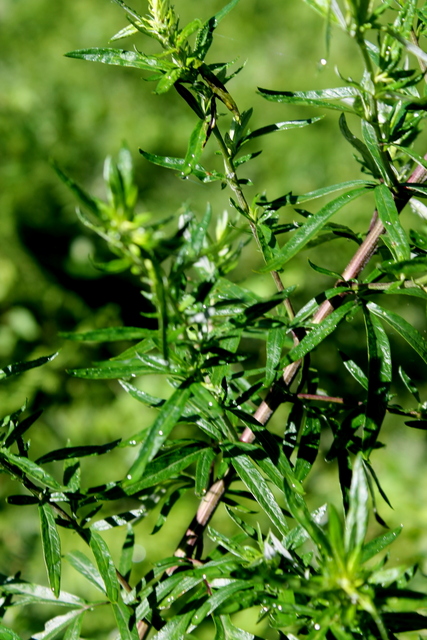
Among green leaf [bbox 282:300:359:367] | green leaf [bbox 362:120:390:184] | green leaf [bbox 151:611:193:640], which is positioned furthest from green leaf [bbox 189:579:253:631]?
green leaf [bbox 362:120:390:184]

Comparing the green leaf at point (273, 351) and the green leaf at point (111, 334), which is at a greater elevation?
the green leaf at point (111, 334)

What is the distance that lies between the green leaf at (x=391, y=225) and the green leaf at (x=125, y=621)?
0.52 meters

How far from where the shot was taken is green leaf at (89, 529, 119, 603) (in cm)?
75

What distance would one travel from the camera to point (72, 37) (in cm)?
309

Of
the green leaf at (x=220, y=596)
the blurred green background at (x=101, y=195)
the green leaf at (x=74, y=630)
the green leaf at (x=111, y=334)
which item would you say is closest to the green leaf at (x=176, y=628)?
the green leaf at (x=220, y=596)

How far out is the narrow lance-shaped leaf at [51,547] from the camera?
2.41ft


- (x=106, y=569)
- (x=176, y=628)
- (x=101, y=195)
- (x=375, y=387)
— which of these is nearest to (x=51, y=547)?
(x=106, y=569)

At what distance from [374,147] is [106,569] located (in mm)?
591

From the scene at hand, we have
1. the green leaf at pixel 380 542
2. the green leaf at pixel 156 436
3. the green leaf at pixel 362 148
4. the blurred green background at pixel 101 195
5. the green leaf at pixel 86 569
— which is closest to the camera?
the green leaf at pixel 156 436

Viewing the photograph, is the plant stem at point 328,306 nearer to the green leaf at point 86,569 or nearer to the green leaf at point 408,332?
the green leaf at point 408,332

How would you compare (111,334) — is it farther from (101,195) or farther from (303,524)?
(101,195)

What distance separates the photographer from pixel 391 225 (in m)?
0.69

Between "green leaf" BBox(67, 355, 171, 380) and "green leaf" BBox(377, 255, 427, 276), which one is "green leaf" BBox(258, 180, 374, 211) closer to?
"green leaf" BBox(377, 255, 427, 276)

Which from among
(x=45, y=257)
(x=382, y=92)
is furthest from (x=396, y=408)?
(x=45, y=257)
